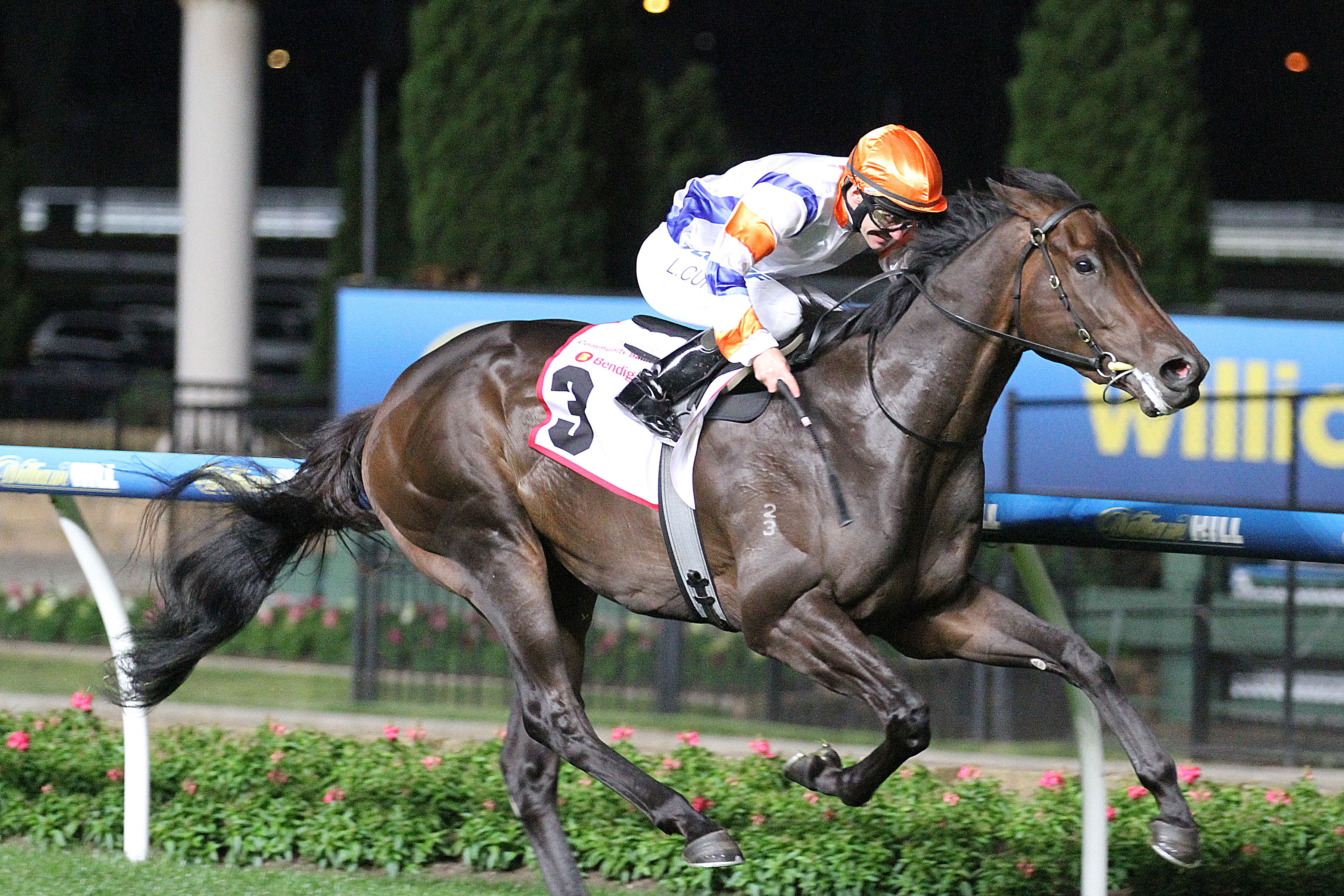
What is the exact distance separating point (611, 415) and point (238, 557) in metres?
1.31

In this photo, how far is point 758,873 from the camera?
451 cm

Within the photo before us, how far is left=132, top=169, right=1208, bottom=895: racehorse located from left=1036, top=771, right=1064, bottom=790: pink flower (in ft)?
5.42

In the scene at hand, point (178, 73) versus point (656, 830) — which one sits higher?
point (178, 73)

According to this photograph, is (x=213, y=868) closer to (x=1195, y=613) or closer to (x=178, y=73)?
(x=1195, y=613)

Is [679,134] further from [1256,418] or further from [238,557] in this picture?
[238,557]

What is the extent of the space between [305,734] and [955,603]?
2.91m

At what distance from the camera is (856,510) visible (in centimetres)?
360

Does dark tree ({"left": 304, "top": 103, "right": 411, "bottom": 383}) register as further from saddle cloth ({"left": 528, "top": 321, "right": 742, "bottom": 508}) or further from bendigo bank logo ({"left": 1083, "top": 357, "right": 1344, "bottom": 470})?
saddle cloth ({"left": 528, "top": 321, "right": 742, "bottom": 508})

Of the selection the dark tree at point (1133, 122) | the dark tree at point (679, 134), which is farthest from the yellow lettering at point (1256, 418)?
the dark tree at point (679, 134)

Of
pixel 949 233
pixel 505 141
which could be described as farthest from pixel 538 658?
pixel 505 141

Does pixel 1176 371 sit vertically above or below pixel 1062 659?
above

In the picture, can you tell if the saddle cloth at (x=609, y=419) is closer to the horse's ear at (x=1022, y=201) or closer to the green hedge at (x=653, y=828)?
the horse's ear at (x=1022, y=201)

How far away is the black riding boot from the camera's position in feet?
12.8

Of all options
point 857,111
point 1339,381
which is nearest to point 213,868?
point 1339,381
